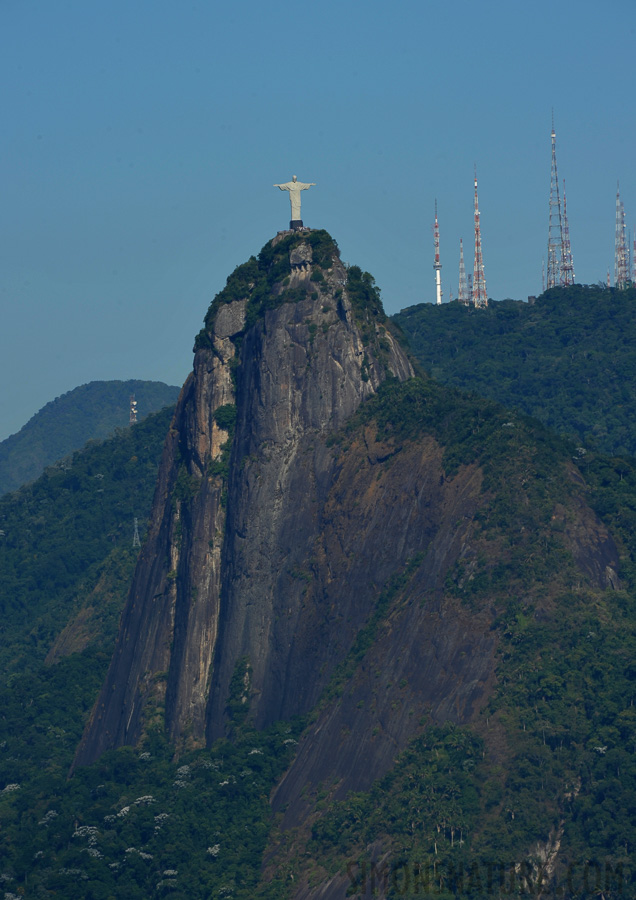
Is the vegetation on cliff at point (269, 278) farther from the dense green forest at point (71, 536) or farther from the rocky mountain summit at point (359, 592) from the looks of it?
the dense green forest at point (71, 536)

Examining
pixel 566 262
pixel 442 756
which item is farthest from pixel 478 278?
pixel 442 756

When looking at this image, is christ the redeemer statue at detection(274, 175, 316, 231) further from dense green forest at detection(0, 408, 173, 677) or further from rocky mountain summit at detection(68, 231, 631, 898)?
dense green forest at detection(0, 408, 173, 677)

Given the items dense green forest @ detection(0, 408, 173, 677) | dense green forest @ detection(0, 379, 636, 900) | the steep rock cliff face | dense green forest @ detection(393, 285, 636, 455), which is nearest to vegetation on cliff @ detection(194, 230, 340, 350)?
the steep rock cliff face

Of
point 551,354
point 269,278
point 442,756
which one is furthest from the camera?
point 551,354

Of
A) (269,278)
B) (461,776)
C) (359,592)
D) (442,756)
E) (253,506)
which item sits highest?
(269,278)

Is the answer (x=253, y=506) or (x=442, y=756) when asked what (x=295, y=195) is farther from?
(x=442, y=756)

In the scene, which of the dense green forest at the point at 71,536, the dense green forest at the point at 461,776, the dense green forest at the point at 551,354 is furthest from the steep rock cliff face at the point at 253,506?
the dense green forest at the point at 551,354
